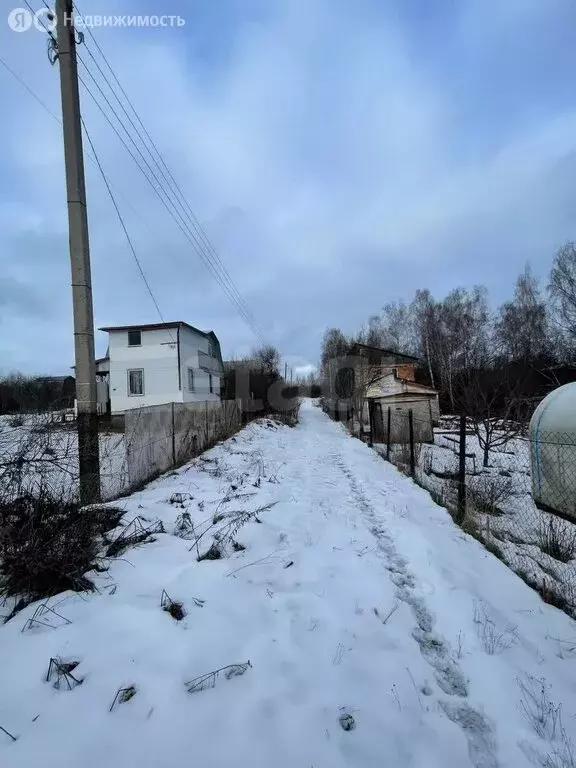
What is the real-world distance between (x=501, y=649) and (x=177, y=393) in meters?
21.7

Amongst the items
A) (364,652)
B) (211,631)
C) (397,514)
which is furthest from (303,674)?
(397,514)

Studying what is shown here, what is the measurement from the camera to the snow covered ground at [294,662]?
76.0 inches

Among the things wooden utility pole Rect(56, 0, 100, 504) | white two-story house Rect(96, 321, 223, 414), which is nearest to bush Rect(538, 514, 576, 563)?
wooden utility pole Rect(56, 0, 100, 504)

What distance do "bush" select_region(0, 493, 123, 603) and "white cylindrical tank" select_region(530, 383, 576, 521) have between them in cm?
661

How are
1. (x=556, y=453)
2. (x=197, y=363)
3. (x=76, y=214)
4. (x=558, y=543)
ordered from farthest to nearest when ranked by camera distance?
(x=197, y=363), (x=556, y=453), (x=76, y=214), (x=558, y=543)

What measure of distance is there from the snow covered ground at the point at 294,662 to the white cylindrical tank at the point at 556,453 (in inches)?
138

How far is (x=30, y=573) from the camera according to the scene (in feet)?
10.2

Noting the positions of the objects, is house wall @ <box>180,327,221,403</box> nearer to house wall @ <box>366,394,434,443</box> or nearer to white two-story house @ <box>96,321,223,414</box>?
white two-story house @ <box>96,321,223,414</box>

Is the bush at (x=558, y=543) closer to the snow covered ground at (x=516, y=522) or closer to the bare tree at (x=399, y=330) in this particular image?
the snow covered ground at (x=516, y=522)

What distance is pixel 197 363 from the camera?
26297 millimetres

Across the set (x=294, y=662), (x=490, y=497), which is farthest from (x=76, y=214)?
(x=490, y=497)

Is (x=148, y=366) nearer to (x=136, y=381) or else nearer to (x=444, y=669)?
(x=136, y=381)

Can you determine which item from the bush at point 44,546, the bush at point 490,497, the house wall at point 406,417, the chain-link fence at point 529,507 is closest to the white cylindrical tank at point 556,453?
the chain-link fence at point 529,507

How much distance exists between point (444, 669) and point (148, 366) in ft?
74.8
